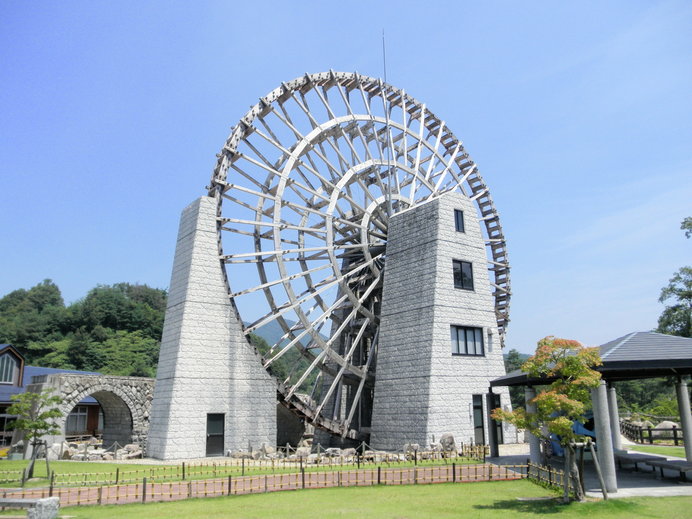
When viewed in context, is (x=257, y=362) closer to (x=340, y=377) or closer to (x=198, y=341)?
(x=198, y=341)

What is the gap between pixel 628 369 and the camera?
46.2ft

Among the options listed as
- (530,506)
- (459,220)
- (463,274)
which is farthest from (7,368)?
(530,506)

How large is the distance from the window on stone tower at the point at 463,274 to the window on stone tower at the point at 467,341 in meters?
1.89

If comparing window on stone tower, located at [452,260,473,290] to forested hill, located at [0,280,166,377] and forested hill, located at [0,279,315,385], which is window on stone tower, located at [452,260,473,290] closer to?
forested hill, located at [0,279,315,385]

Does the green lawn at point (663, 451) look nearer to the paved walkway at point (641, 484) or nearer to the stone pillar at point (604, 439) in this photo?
the paved walkway at point (641, 484)

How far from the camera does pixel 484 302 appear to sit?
2581cm

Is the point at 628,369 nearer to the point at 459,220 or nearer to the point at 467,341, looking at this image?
the point at 467,341

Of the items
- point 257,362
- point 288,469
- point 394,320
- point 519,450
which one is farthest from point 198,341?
point 519,450

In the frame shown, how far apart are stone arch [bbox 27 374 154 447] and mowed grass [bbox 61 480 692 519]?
1587 cm

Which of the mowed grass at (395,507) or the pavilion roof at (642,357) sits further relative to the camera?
the pavilion roof at (642,357)

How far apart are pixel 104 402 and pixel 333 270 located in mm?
14452

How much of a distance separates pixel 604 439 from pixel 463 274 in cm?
1256

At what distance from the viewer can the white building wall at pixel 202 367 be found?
21625 mm

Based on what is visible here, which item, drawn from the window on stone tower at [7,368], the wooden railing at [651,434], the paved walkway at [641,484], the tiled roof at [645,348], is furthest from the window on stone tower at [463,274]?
the window on stone tower at [7,368]
